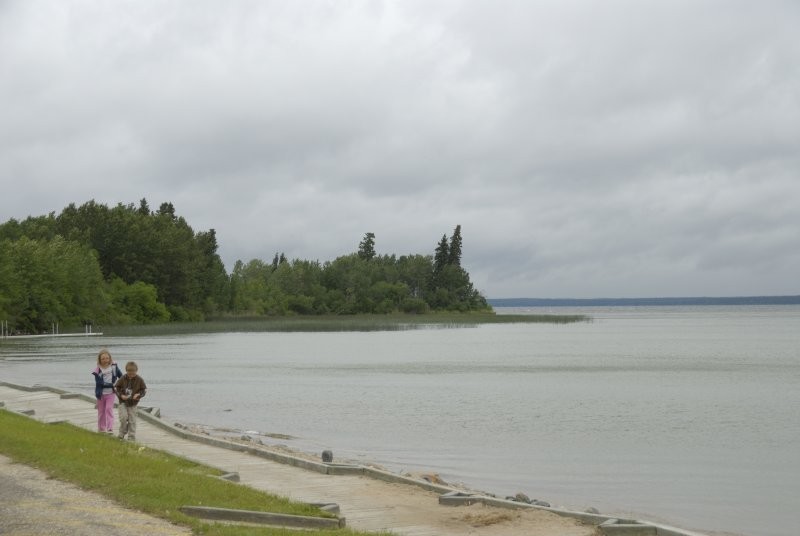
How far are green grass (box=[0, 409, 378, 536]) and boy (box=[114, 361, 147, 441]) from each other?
2.11ft

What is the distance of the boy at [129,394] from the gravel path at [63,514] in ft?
16.7

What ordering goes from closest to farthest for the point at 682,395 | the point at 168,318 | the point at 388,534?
the point at 388,534
the point at 682,395
the point at 168,318

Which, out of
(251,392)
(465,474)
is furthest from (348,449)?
(251,392)

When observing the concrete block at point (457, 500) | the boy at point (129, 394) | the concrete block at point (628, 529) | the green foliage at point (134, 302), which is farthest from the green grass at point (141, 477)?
the green foliage at point (134, 302)

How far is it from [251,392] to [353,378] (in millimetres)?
9410

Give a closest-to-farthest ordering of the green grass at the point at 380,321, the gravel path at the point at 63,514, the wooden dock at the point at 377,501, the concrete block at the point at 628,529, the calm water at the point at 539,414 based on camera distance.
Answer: the gravel path at the point at 63,514 < the concrete block at the point at 628,529 < the wooden dock at the point at 377,501 < the calm water at the point at 539,414 < the green grass at the point at 380,321

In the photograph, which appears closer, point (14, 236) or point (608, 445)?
point (608, 445)

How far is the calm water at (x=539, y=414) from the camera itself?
21.6 m

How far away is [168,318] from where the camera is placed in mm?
Result: 143250

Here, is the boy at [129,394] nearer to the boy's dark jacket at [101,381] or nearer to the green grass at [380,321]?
the boy's dark jacket at [101,381]

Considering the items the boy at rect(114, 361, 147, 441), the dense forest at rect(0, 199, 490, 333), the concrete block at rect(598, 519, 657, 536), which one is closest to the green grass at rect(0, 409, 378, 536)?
the boy at rect(114, 361, 147, 441)

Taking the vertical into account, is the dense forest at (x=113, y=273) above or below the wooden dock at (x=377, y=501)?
above

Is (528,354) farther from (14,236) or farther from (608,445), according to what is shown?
(14,236)

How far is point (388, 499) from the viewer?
15.1 m
